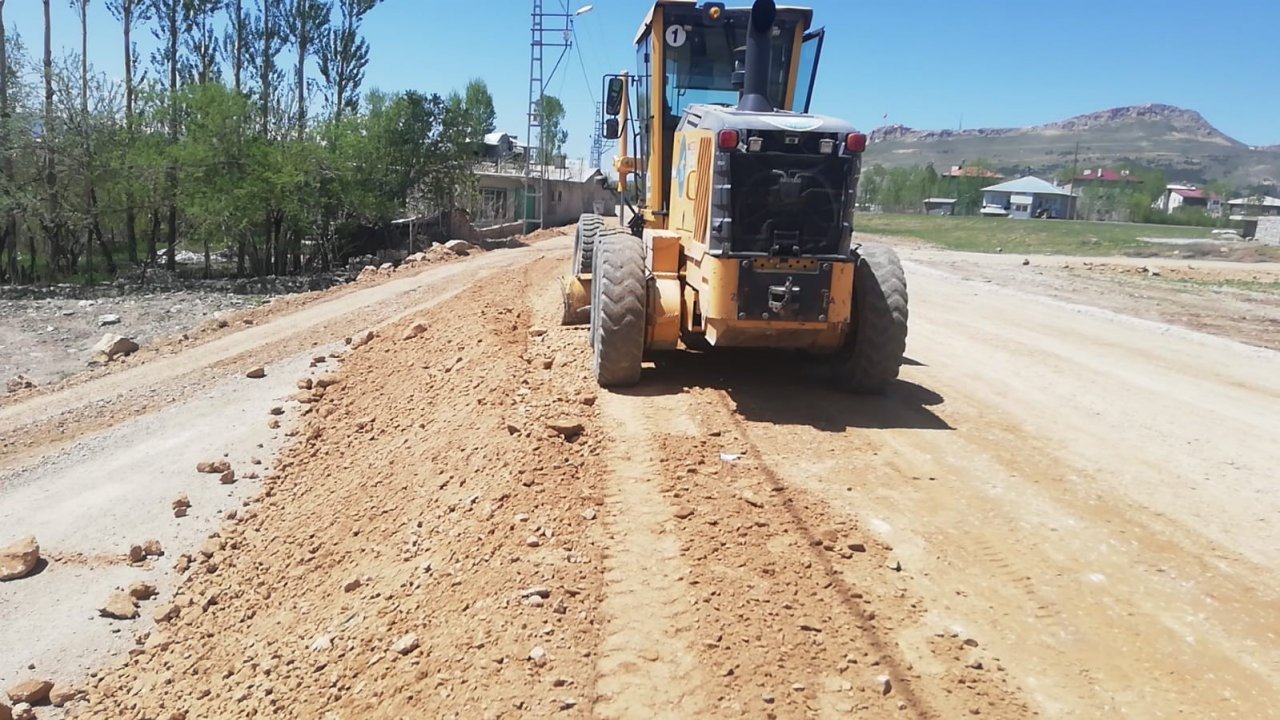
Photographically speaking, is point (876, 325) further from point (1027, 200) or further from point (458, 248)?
point (1027, 200)

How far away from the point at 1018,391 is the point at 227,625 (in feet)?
23.8

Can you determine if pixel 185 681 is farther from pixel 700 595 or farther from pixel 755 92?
pixel 755 92

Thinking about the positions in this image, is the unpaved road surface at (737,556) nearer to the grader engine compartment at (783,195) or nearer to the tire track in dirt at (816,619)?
the tire track in dirt at (816,619)

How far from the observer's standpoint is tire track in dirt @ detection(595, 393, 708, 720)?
Answer: 3.85m

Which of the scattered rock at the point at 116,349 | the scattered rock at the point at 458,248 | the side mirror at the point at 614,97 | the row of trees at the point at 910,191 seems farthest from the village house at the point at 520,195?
the row of trees at the point at 910,191

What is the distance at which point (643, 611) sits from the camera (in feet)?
14.8

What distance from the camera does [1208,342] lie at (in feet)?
43.0

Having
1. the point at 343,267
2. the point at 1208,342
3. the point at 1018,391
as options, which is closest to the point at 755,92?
the point at 1018,391

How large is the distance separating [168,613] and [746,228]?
16.9 ft

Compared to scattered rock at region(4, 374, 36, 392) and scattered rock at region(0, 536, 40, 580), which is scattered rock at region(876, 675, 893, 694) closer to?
scattered rock at region(0, 536, 40, 580)

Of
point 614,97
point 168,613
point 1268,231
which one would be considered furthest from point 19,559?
point 1268,231

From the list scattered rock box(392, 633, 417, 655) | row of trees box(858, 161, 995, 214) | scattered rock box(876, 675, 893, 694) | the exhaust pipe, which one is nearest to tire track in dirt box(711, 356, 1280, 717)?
scattered rock box(876, 675, 893, 694)

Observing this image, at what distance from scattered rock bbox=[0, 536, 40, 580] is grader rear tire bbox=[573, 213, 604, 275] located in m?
6.18

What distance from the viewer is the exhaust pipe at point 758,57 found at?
8133mm
